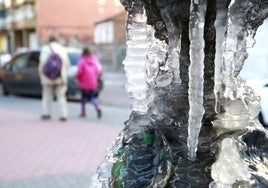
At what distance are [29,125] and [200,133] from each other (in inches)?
360

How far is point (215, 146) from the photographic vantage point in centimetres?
208

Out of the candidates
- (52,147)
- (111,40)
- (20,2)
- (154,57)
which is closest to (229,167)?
(154,57)

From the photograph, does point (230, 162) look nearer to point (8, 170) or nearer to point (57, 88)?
point (8, 170)

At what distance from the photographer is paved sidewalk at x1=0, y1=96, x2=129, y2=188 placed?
20.9 feet

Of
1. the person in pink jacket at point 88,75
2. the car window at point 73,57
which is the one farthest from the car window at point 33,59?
the person in pink jacket at point 88,75

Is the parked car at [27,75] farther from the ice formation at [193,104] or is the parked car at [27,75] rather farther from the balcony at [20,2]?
the balcony at [20,2]

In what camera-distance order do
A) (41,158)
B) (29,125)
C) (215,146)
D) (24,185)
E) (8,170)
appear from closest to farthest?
(215,146), (24,185), (8,170), (41,158), (29,125)

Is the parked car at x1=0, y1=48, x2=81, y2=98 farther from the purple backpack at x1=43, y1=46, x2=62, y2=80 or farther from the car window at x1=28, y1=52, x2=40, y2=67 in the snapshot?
the purple backpack at x1=43, y1=46, x2=62, y2=80

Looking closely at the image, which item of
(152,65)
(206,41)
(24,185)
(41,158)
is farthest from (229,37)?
Answer: (41,158)

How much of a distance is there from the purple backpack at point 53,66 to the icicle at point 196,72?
8.84 m

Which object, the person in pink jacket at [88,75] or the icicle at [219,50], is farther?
the person in pink jacket at [88,75]

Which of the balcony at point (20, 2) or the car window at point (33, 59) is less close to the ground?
the balcony at point (20, 2)

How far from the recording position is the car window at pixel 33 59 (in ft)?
54.7

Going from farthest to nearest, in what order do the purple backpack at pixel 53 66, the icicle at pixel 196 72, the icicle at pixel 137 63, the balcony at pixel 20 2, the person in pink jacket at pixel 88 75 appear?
the balcony at pixel 20 2 → the person in pink jacket at pixel 88 75 → the purple backpack at pixel 53 66 → the icicle at pixel 137 63 → the icicle at pixel 196 72
